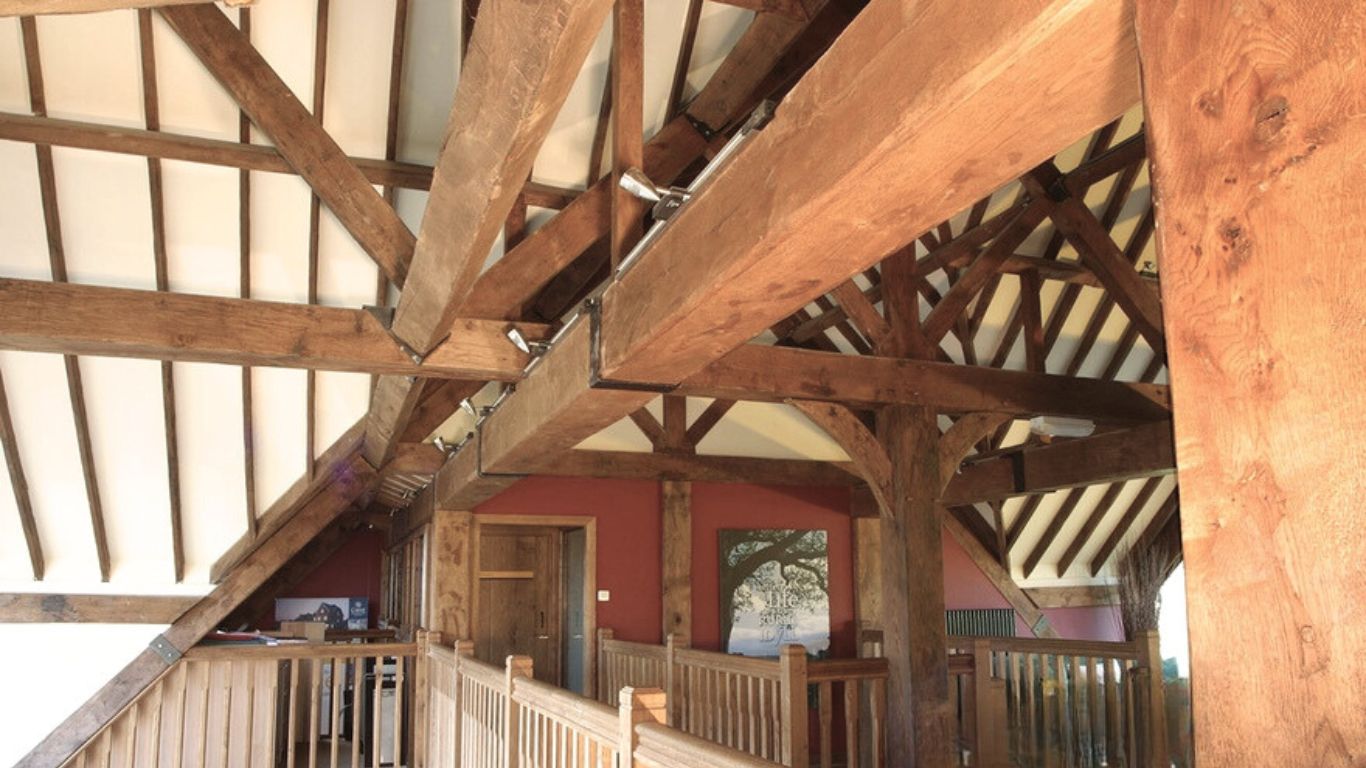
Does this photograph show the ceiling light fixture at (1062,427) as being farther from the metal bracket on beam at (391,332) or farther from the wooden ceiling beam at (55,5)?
the wooden ceiling beam at (55,5)

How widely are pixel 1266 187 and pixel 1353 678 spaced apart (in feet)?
1.60

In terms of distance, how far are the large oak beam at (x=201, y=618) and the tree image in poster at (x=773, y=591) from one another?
11.2 feet

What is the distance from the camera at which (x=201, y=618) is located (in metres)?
7.61

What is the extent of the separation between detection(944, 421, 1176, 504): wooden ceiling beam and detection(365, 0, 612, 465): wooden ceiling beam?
4630 mm

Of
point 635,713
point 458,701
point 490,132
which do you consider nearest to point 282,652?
point 458,701

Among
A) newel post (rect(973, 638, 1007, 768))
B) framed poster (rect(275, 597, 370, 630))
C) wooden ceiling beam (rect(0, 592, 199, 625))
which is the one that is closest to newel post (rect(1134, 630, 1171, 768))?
newel post (rect(973, 638, 1007, 768))

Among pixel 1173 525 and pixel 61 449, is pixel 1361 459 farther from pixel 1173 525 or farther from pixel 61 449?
pixel 1173 525

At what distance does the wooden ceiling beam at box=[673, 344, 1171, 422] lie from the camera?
506cm

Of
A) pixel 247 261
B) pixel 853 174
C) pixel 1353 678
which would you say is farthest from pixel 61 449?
pixel 1353 678

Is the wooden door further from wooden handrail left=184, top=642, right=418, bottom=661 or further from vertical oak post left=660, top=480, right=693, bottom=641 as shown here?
wooden handrail left=184, top=642, right=418, bottom=661

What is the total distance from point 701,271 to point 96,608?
22.0 ft

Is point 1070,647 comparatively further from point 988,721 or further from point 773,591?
point 773,591

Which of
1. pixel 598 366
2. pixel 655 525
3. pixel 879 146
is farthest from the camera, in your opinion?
pixel 655 525

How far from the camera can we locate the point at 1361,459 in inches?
38.3
